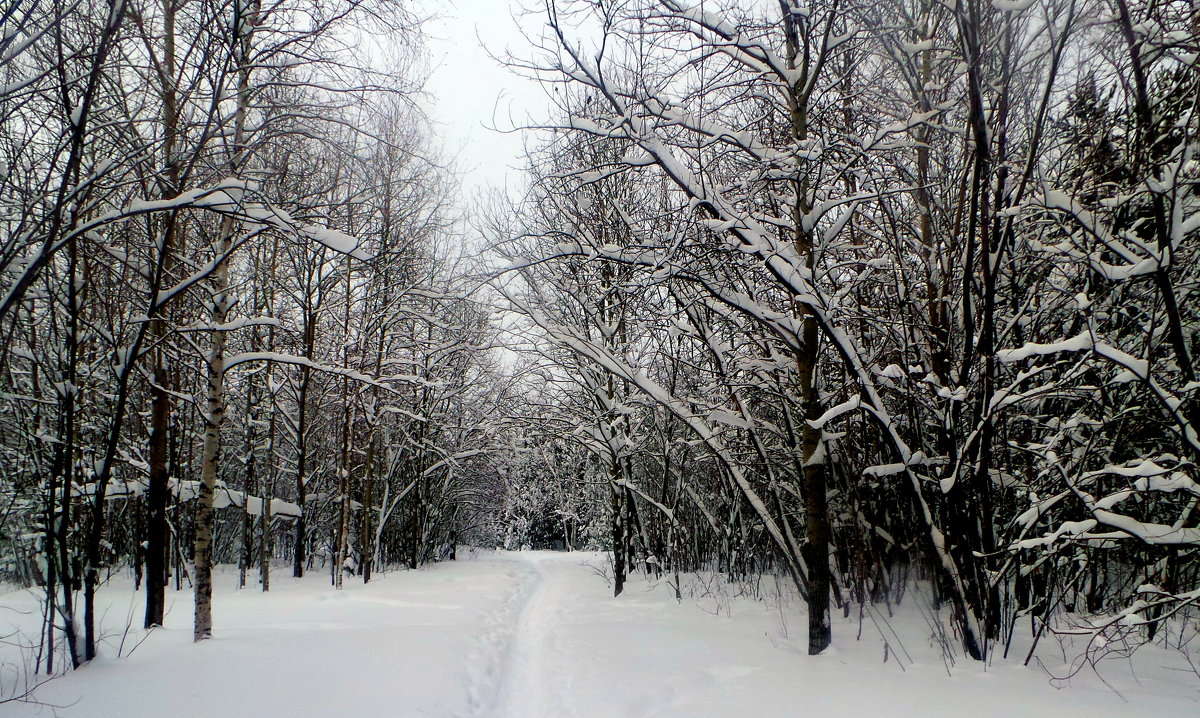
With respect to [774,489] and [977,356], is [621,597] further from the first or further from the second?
[977,356]

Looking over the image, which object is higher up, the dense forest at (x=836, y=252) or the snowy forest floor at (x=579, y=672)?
the dense forest at (x=836, y=252)

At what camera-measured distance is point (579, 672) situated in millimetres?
5734

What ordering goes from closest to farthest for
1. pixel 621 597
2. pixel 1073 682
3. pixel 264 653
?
pixel 1073 682 → pixel 264 653 → pixel 621 597

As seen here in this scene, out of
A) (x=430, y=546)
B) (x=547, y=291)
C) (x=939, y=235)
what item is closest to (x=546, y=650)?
(x=939, y=235)

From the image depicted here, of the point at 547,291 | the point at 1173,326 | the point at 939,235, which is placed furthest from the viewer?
the point at 547,291

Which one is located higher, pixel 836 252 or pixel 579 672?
pixel 836 252

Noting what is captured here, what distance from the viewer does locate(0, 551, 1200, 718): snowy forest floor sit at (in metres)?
3.86

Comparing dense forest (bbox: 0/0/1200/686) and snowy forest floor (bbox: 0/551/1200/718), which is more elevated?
dense forest (bbox: 0/0/1200/686)

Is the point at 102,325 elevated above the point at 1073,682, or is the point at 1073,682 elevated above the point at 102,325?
the point at 102,325

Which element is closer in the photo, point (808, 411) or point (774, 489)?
point (808, 411)

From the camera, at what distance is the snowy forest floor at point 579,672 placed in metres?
3.86

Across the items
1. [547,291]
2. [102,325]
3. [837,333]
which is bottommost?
[837,333]

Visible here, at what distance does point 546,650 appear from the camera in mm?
6996

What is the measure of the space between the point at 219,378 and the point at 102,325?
3.77 meters
